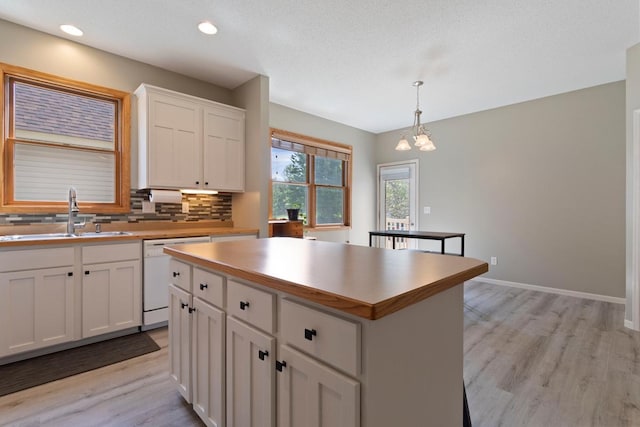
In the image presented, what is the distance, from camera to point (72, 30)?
8.70 ft

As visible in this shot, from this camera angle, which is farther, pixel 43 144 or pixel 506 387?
pixel 43 144

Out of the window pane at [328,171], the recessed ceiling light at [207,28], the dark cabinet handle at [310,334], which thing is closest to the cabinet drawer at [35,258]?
the recessed ceiling light at [207,28]

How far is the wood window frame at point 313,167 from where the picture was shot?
4561 mm

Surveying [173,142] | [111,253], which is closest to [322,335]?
[111,253]

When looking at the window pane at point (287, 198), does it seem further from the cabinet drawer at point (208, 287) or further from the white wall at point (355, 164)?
the cabinet drawer at point (208, 287)

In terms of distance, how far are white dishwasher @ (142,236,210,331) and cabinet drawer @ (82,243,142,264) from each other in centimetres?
9

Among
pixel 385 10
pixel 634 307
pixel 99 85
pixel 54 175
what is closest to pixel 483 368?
pixel 634 307

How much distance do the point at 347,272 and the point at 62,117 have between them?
3.25 m

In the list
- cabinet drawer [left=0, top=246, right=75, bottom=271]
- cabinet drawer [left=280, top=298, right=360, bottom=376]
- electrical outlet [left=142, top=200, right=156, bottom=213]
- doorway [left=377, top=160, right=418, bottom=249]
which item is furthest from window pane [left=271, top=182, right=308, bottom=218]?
cabinet drawer [left=280, top=298, right=360, bottom=376]

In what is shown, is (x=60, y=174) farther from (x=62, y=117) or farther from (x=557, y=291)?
(x=557, y=291)

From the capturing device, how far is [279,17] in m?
2.48

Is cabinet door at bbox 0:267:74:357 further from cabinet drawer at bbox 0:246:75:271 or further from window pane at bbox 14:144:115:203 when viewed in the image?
window pane at bbox 14:144:115:203

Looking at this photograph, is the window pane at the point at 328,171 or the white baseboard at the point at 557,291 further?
the window pane at the point at 328,171

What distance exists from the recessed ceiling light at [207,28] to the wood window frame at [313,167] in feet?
5.93
